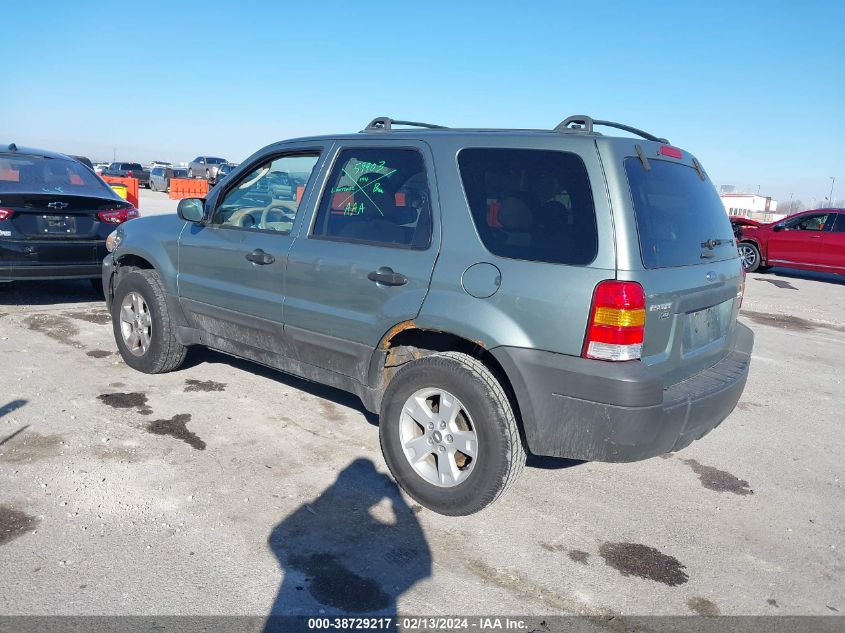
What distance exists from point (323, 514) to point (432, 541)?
574mm

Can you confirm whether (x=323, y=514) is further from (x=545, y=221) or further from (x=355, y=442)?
(x=545, y=221)

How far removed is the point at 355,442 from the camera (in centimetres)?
439

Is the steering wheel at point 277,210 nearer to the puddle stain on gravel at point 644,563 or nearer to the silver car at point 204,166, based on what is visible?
the puddle stain on gravel at point 644,563

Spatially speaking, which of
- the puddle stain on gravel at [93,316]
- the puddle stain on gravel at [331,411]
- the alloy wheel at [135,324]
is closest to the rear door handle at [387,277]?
the puddle stain on gravel at [331,411]

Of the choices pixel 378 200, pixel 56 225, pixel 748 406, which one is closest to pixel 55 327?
pixel 56 225

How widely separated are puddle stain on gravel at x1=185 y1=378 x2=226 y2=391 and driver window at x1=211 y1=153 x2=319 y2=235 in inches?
49.8

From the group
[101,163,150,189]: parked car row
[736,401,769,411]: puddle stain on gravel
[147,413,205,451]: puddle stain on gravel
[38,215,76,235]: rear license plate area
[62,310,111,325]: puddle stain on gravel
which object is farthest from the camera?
[101,163,150,189]: parked car row

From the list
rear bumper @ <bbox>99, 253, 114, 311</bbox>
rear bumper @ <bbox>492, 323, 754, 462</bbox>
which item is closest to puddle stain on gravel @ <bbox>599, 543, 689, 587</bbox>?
rear bumper @ <bbox>492, 323, 754, 462</bbox>

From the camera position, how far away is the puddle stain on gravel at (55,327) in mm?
6402

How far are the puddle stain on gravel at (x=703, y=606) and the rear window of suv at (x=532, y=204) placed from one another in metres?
1.51

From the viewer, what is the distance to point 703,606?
291cm

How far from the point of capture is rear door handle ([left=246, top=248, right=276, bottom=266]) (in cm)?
432

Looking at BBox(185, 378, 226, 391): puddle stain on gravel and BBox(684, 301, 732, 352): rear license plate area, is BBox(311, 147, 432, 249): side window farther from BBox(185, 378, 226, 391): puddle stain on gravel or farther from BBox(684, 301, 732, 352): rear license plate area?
BBox(185, 378, 226, 391): puddle stain on gravel

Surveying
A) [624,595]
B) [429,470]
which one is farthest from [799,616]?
[429,470]
